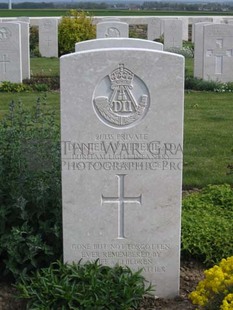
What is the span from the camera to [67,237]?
4.34m

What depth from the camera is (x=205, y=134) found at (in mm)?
9109

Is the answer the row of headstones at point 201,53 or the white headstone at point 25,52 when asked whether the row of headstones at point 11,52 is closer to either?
the row of headstones at point 201,53

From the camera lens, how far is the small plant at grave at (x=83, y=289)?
4.05 meters

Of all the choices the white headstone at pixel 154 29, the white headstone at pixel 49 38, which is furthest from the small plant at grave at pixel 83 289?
the white headstone at pixel 154 29

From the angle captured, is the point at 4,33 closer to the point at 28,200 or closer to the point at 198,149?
the point at 198,149

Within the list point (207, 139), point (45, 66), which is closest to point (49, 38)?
point (45, 66)

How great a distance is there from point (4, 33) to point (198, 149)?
6.49 m

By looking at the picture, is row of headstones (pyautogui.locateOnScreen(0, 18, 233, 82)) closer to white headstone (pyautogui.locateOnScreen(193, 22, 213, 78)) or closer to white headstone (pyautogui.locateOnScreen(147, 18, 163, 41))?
white headstone (pyautogui.locateOnScreen(193, 22, 213, 78))

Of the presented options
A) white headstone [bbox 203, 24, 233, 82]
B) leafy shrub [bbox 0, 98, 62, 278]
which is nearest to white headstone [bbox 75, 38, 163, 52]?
leafy shrub [bbox 0, 98, 62, 278]

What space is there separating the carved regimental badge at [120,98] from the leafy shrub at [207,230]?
118 cm

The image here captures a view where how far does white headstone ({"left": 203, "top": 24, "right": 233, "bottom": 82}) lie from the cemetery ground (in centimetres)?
125

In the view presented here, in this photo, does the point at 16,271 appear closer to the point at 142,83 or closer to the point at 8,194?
the point at 8,194

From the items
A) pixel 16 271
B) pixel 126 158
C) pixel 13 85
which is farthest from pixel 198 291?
pixel 13 85

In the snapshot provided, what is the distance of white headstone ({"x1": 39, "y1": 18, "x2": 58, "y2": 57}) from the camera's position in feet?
68.5
